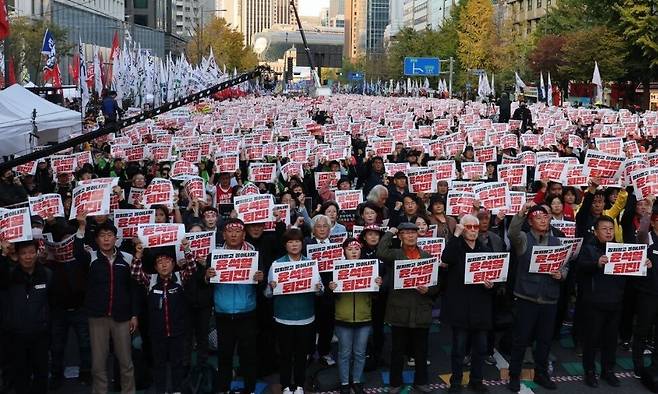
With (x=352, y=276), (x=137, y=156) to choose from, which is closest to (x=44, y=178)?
(x=137, y=156)

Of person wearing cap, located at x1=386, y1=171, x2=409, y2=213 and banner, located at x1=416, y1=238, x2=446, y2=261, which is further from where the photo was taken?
person wearing cap, located at x1=386, y1=171, x2=409, y2=213

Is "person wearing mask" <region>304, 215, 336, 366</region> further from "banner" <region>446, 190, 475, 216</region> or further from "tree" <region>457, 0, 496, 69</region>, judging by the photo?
"tree" <region>457, 0, 496, 69</region>

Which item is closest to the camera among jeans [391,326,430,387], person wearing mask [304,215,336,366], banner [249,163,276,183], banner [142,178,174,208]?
jeans [391,326,430,387]

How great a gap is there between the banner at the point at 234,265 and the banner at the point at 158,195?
3.18 m

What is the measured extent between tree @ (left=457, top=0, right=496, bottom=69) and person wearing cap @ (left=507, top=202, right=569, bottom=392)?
67.6 m

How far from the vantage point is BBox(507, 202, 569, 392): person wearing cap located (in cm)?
814

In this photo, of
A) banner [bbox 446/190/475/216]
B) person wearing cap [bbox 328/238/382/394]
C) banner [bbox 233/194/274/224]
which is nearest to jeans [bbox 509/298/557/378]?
person wearing cap [bbox 328/238/382/394]

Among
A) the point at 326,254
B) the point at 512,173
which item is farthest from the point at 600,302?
the point at 512,173

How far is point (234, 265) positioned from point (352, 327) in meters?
1.29

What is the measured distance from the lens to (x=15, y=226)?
775 cm

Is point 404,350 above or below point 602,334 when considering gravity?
below

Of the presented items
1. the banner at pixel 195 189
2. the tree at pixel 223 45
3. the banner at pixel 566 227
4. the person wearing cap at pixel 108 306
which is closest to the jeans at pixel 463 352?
the banner at pixel 566 227

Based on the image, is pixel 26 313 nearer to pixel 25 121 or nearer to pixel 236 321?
pixel 236 321

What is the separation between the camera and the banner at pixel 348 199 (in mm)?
11477
